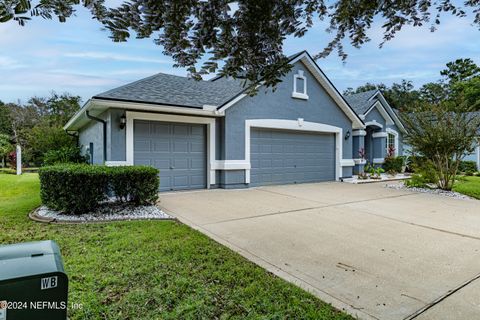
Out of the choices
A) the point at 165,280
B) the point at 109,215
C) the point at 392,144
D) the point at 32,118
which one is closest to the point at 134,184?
the point at 109,215

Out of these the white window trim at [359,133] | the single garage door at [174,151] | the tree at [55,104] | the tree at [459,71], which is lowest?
the single garage door at [174,151]

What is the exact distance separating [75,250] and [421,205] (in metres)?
8.39

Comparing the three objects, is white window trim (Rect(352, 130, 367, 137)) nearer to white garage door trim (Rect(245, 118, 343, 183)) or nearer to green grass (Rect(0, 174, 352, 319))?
white garage door trim (Rect(245, 118, 343, 183))

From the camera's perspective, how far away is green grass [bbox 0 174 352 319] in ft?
8.69

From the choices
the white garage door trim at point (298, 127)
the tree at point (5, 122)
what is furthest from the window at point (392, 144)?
the tree at point (5, 122)

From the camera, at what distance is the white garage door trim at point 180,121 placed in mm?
8898

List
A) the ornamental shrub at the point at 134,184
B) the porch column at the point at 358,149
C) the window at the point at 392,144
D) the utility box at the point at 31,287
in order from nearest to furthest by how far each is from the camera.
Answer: the utility box at the point at 31,287, the ornamental shrub at the point at 134,184, the porch column at the point at 358,149, the window at the point at 392,144

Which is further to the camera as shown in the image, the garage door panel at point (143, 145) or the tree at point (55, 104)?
the tree at point (55, 104)

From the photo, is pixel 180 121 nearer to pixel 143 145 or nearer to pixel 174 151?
pixel 174 151

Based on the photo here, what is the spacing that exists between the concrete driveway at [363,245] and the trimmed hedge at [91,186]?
886 millimetres

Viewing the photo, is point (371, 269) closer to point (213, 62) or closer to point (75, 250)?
point (213, 62)

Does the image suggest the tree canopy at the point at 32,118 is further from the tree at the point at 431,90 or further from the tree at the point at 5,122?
the tree at the point at 431,90

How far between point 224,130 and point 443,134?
7.74 metres

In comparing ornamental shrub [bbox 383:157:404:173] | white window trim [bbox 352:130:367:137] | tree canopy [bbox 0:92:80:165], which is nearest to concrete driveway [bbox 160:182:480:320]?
white window trim [bbox 352:130:367:137]
